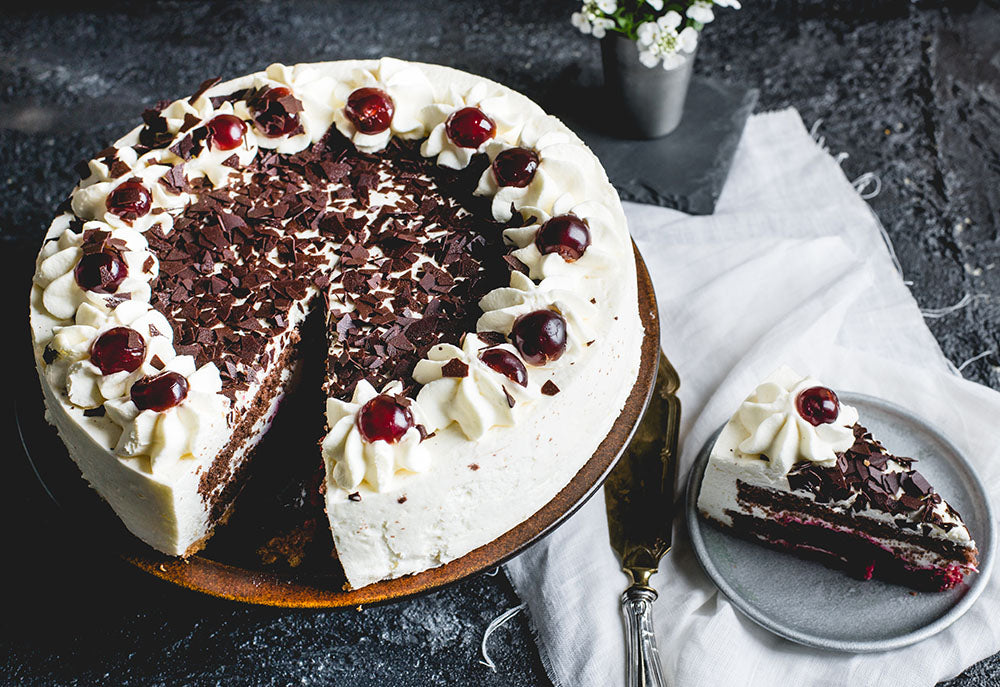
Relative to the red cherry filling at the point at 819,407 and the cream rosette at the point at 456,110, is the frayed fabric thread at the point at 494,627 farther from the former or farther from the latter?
the cream rosette at the point at 456,110

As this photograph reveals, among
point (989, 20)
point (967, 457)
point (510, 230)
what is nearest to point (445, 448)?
point (510, 230)

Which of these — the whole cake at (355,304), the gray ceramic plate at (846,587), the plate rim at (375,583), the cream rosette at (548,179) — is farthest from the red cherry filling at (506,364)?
the gray ceramic plate at (846,587)

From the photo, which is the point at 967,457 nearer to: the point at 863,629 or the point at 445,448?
the point at 863,629

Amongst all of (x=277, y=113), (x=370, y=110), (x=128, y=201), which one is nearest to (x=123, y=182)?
(x=128, y=201)

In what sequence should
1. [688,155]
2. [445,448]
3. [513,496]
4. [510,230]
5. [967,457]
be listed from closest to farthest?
[445,448] → [513,496] → [510,230] → [967,457] → [688,155]

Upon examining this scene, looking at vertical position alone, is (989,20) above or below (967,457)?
above

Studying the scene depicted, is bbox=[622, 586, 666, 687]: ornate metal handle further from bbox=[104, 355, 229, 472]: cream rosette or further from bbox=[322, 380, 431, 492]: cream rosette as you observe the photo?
bbox=[104, 355, 229, 472]: cream rosette
